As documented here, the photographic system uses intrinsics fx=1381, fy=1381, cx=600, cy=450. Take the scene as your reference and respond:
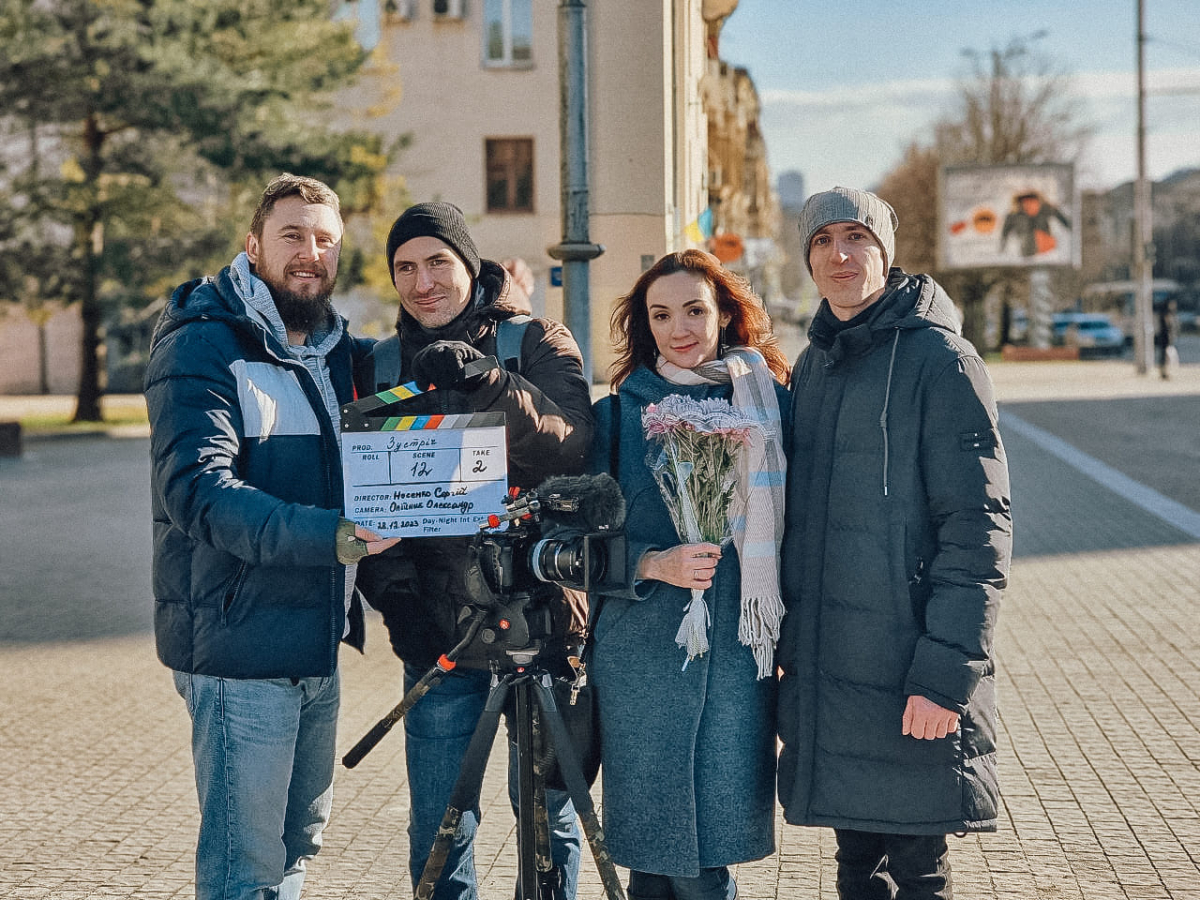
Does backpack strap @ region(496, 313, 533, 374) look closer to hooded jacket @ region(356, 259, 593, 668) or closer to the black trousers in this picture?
hooded jacket @ region(356, 259, 593, 668)

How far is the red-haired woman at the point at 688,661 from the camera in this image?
11.2ft

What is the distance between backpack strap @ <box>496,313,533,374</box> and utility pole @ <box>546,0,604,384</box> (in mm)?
3095

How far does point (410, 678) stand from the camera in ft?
12.6

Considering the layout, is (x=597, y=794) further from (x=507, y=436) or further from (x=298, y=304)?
(x=298, y=304)

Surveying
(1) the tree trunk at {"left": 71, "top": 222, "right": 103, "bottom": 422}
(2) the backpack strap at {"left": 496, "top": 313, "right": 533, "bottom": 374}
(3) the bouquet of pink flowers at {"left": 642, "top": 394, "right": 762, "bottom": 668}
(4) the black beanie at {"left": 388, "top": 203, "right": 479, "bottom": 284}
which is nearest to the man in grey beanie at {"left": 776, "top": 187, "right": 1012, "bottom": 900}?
(3) the bouquet of pink flowers at {"left": 642, "top": 394, "right": 762, "bottom": 668}

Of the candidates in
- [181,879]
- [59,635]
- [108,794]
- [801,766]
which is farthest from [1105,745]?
[59,635]

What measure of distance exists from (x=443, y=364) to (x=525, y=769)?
3.24 ft

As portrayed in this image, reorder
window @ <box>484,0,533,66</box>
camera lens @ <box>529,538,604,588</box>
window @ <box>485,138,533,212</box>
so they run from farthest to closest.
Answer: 1. window @ <box>485,138,533,212</box>
2. window @ <box>484,0,533,66</box>
3. camera lens @ <box>529,538,604,588</box>

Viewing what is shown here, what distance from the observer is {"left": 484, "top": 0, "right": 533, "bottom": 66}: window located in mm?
33812

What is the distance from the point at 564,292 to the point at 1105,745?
3.34 meters

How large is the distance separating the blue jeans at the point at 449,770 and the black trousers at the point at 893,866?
0.75 m

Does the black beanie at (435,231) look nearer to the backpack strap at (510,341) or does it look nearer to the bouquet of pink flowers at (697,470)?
the backpack strap at (510,341)

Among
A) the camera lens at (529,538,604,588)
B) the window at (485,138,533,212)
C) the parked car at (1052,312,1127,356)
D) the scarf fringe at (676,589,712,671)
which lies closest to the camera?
the camera lens at (529,538,604,588)

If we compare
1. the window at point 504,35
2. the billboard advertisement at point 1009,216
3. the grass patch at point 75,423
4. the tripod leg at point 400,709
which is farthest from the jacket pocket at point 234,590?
the billboard advertisement at point 1009,216
